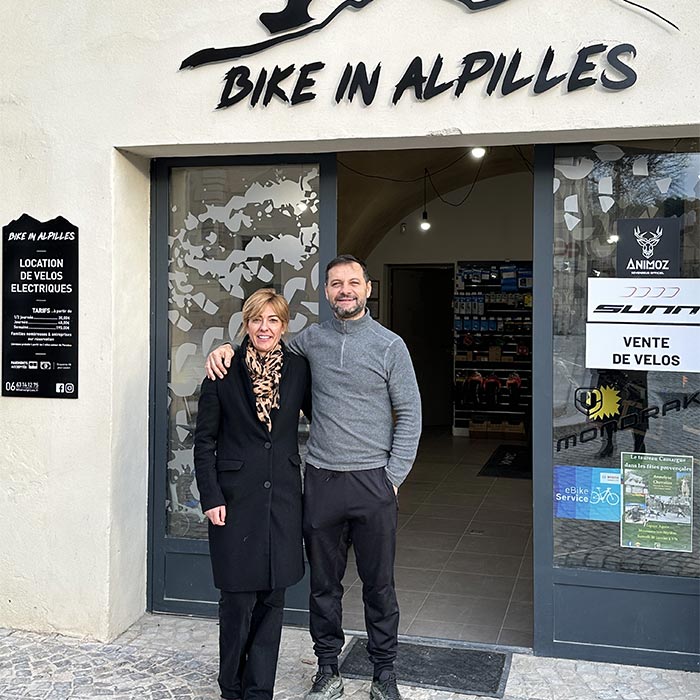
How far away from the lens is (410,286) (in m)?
12.3

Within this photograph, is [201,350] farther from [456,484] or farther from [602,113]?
[456,484]

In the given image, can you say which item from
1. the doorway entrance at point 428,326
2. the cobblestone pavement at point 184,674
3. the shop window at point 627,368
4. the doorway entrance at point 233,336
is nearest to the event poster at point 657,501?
the shop window at point 627,368

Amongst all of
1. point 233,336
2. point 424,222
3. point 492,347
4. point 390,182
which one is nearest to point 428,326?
point 492,347

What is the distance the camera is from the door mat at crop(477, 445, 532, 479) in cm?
874

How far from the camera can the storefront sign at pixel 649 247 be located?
12.9 feet

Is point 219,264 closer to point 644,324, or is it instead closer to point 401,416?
point 401,416

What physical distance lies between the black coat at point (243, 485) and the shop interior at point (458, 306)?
3.03 m

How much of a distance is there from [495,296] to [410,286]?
4.45 feet

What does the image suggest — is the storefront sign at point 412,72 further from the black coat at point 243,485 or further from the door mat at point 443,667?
the door mat at point 443,667

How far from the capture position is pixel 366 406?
11.5 ft

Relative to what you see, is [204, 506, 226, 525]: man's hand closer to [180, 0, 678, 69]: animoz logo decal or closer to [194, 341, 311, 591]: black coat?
[194, 341, 311, 591]: black coat

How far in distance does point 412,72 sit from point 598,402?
1.75 metres

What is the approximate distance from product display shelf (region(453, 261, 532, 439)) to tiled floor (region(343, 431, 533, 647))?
238 cm

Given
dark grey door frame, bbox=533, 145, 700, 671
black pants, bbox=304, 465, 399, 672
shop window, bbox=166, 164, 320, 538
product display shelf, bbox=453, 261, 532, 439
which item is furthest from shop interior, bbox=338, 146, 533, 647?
black pants, bbox=304, 465, 399, 672
